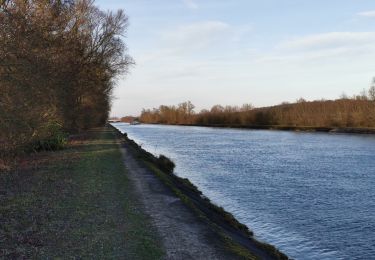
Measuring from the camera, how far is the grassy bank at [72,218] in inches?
327

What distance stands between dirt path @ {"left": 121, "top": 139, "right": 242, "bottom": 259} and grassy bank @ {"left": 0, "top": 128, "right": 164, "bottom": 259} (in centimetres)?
30

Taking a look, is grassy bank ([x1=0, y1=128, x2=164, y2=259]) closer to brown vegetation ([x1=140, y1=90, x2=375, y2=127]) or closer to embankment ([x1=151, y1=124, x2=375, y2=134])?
embankment ([x1=151, y1=124, x2=375, y2=134])

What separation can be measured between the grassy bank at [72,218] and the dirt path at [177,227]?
30 cm

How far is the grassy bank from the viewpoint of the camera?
8305mm

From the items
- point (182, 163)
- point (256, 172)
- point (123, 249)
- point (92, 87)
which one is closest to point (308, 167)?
point (256, 172)

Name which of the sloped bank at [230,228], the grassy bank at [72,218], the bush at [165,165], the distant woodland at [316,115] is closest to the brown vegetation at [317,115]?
the distant woodland at [316,115]

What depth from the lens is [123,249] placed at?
846 centimetres

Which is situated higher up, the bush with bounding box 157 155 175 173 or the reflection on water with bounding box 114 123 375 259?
the bush with bounding box 157 155 175 173

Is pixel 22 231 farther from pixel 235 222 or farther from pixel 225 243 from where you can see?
pixel 235 222

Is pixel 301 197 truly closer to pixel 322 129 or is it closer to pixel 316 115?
pixel 322 129

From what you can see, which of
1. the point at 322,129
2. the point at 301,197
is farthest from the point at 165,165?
the point at 322,129

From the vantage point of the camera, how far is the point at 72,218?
1059 cm

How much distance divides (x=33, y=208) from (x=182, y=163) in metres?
20.7

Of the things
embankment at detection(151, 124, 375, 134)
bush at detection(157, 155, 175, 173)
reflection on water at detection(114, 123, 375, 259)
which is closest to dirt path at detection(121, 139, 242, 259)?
reflection on water at detection(114, 123, 375, 259)
